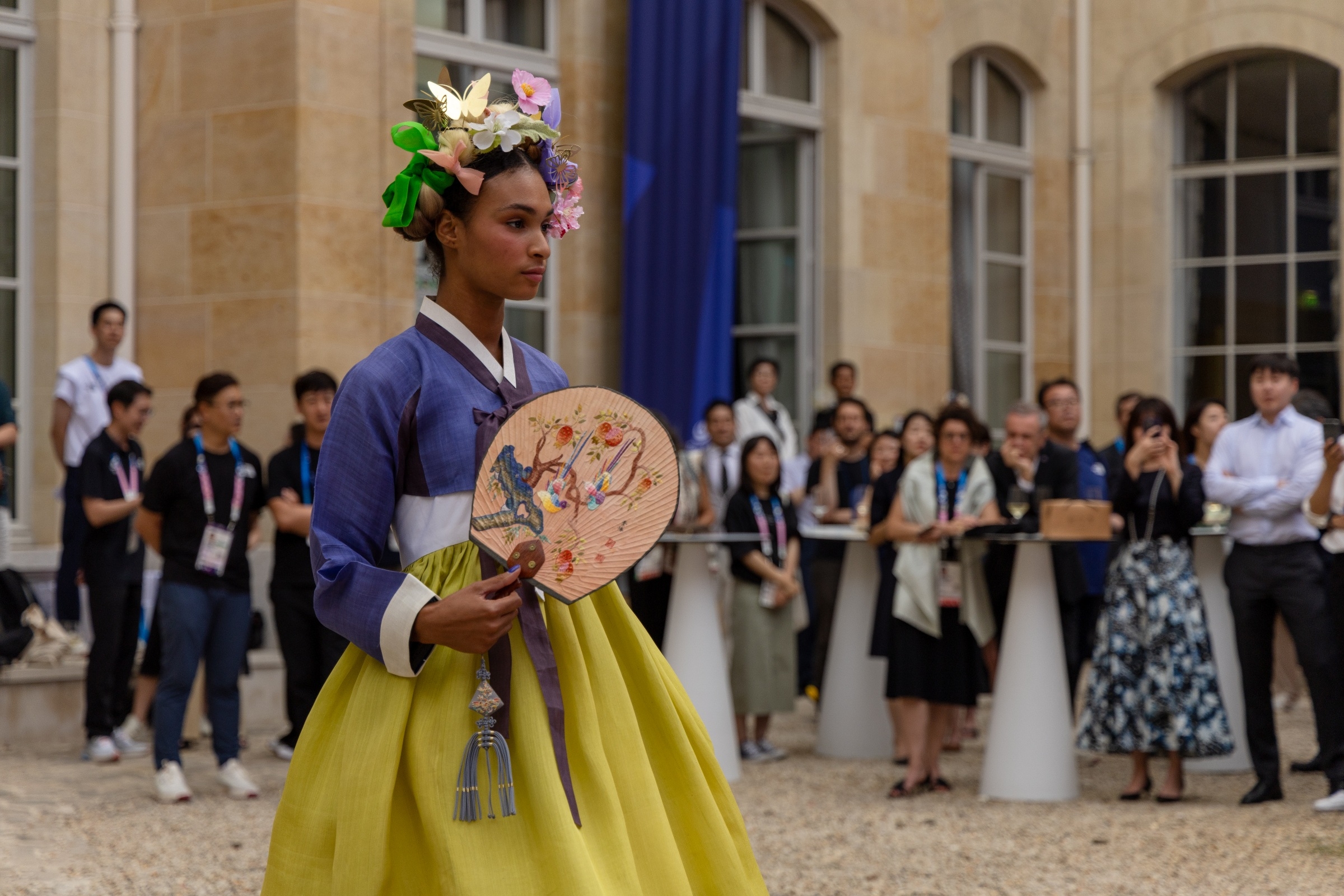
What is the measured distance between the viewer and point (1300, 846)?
567 cm

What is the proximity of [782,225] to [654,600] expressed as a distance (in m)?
5.28

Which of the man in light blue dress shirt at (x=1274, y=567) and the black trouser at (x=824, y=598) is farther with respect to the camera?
the black trouser at (x=824, y=598)

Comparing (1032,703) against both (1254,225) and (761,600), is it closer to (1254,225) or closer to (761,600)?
(761,600)

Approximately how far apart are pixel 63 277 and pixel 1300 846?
22.9ft

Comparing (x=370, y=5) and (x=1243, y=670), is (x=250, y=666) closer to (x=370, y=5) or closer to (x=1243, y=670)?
(x=370, y=5)

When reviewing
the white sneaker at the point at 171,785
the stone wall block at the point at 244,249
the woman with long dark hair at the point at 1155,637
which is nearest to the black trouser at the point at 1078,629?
the woman with long dark hair at the point at 1155,637

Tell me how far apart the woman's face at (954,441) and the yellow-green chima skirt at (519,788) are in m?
4.78

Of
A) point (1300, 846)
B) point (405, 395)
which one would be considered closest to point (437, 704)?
point (405, 395)

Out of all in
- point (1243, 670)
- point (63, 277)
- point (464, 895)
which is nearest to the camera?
point (464, 895)

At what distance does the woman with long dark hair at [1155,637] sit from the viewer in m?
6.53

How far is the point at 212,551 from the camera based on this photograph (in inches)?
251

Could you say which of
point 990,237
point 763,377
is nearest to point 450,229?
point 763,377

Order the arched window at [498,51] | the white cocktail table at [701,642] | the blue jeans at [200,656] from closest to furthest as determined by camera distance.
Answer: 1. the blue jeans at [200,656]
2. the white cocktail table at [701,642]
3. the arched window at [498,51]

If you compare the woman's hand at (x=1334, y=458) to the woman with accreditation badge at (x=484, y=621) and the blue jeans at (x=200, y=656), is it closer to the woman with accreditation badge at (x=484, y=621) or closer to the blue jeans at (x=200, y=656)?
the blue jeans at (x=200, y=656)
